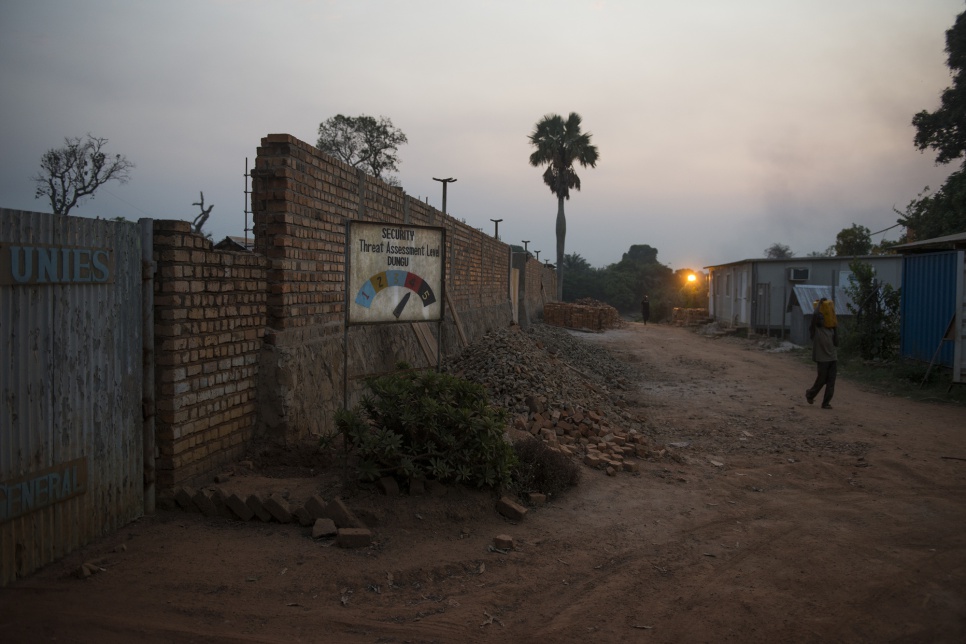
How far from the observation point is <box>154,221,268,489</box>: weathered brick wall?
4.45 metres

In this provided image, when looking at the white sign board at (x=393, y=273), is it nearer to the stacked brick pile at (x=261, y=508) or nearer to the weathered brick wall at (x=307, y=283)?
the weathered brick wall at (x=307, y=283)

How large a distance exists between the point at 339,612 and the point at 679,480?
4.09m

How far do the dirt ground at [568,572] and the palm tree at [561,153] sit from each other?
37.4 meters

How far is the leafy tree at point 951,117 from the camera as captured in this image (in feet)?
86.1

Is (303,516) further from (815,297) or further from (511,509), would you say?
(815,297)

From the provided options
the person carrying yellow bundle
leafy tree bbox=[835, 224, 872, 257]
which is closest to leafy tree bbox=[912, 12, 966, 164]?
leafy tree bbox=[835, 224, 872, 257]

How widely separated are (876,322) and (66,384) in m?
17.1

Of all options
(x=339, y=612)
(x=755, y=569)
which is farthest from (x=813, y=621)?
(x=339, y=612)

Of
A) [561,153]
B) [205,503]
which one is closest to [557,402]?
[205,503]

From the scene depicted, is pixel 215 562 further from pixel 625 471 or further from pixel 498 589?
pixel 625 471

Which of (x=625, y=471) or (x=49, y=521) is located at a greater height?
(x=49, y=521)

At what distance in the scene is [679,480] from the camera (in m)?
6.48

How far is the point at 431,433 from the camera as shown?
4.78m

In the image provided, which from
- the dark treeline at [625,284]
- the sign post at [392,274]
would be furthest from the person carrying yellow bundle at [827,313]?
the dark treeline at [625,284]
